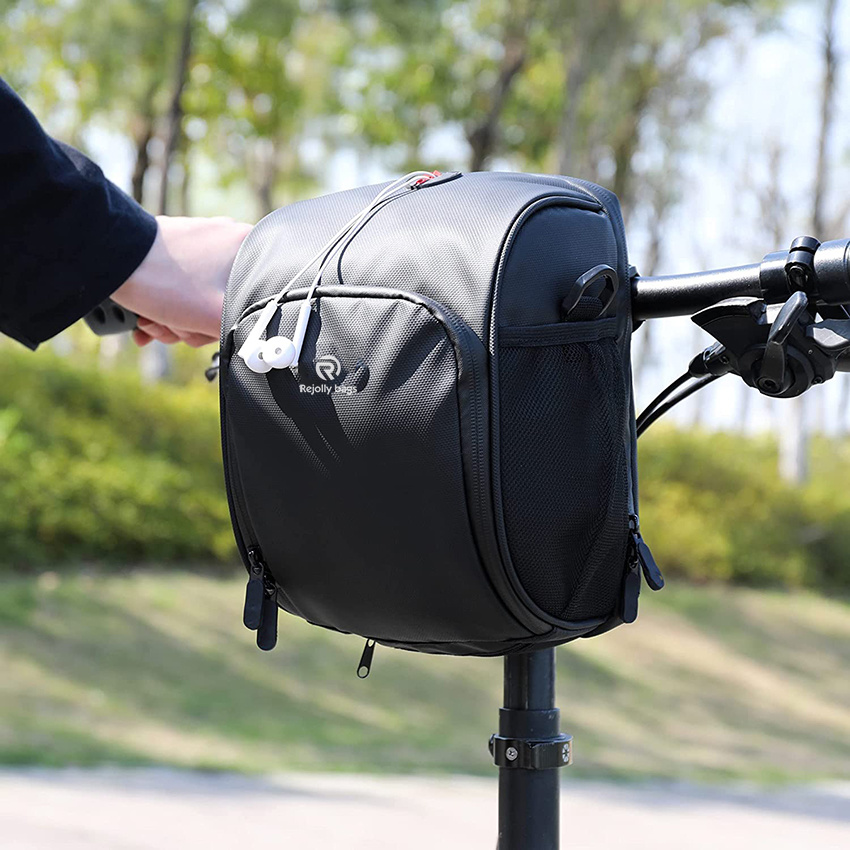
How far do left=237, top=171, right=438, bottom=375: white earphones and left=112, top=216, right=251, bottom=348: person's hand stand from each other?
17 centimetres

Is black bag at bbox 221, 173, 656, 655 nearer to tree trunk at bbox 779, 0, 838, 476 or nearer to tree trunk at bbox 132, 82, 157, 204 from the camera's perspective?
tree trunk at bbox 779, 0, 838, 476

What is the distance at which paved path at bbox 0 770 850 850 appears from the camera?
3.20 meters

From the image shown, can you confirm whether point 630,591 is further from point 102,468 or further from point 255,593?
point 102,468

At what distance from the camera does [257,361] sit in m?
0.95

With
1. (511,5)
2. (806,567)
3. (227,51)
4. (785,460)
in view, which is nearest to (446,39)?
(511,5)

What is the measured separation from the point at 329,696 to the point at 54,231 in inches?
199

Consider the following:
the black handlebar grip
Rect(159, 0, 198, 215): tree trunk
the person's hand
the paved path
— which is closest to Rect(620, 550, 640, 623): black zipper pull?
the person's hand

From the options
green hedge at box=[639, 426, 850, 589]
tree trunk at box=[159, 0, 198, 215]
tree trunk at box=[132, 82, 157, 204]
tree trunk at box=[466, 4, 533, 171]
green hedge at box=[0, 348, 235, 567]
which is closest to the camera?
green hedge at box=[0, 348, 235, 567]

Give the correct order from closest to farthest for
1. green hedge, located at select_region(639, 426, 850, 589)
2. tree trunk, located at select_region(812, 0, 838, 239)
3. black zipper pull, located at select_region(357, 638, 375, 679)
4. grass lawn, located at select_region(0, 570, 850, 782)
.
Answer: black zipper pull, located at select_region(357, 638, 375, 679) → grass lawn, located at select_region(0, 570, 850, 782) → green hedge, located at select_region(639, 426, 850, 589) → tree trunk, located at select_region(812, 0, 838, 239)

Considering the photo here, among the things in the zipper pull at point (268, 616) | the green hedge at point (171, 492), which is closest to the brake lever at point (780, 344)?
the zipper pull at point (268, 616)

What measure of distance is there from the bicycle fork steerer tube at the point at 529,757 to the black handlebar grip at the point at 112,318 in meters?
0.57

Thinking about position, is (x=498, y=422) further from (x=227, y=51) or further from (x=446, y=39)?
(x=446, y=39)

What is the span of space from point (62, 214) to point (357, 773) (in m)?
3.50

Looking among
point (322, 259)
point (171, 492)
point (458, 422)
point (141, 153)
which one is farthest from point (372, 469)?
point (141, 153)
